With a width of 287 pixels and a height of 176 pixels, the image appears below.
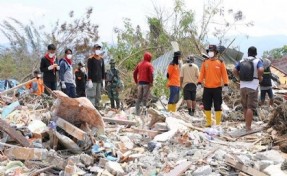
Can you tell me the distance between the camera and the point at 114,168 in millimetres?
5621

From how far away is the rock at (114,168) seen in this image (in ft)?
18.3

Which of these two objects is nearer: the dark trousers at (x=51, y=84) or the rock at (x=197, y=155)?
the rock at (x=197, y=155)

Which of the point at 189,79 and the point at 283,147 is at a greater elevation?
the point at 189,79

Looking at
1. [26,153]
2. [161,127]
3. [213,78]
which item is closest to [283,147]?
[161,127]

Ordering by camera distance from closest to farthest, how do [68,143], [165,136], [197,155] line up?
[197,155]
[68,143]
[165,136]

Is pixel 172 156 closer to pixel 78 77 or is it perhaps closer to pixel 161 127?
pixel 161 127

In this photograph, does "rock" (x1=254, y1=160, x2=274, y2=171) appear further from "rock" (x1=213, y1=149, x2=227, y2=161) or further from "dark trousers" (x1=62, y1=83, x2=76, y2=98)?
"dark trousers" (x1=62, y1=83, x2=76, y2=98)

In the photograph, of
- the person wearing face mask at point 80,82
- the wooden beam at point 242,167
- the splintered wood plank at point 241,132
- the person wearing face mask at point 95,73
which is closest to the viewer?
the wooden beam at point 242,167

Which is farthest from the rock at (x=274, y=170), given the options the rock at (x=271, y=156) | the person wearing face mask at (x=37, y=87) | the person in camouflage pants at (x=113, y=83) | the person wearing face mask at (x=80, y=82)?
the person wearing face mask at (x=37, y=87)

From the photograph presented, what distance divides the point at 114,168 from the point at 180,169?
0.88 meters

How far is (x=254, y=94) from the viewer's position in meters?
7.59

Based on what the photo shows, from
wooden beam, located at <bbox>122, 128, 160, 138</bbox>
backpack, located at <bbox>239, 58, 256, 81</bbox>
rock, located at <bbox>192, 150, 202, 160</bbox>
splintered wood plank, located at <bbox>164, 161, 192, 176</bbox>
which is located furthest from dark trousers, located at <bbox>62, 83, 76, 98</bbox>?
splintered wood plank, located at <bbox>164, 161, 192, 176</bbox>

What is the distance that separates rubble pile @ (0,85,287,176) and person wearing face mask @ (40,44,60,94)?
1.53 metres

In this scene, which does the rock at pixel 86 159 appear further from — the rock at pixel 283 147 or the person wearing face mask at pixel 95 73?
the person wearing face mask at pixel 95 73
